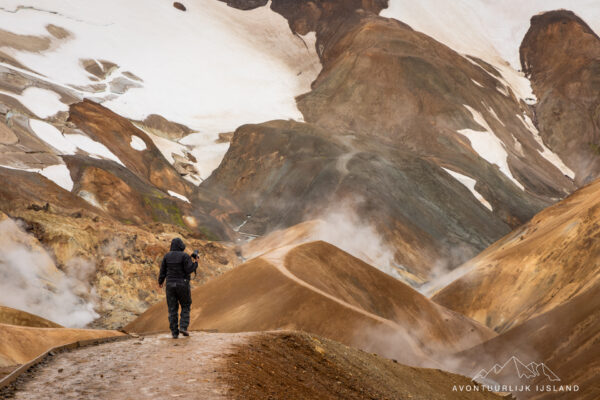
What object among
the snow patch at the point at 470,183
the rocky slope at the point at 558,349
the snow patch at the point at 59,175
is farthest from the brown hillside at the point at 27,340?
the snow patch at the point at 470,183

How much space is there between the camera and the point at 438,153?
7931cm

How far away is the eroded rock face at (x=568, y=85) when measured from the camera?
9581 centimetres

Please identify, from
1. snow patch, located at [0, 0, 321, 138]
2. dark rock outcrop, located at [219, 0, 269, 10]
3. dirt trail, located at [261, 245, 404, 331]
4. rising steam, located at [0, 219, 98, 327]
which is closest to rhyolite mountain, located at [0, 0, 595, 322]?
snow patch, located at [0, 0, 321, 138]

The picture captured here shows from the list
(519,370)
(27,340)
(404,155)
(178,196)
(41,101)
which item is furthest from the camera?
(404,155)

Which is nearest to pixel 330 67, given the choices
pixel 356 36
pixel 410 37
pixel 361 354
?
pixel 356 36

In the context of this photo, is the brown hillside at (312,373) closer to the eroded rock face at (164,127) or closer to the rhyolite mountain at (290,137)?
the rhyolite mountain at (290,137)

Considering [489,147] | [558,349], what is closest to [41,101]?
[489,147]

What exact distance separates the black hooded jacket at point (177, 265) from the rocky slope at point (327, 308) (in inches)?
415

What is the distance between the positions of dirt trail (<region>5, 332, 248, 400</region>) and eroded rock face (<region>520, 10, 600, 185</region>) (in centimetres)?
8857

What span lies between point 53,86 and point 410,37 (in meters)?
52.4

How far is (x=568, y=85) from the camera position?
10431 centimetres

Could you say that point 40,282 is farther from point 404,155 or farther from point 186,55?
point 186,55

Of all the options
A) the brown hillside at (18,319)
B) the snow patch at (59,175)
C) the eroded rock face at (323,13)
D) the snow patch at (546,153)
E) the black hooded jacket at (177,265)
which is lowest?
the snow patch at (59,175)

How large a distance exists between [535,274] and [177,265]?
27.4 metres
